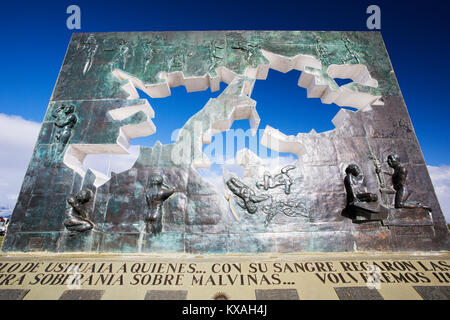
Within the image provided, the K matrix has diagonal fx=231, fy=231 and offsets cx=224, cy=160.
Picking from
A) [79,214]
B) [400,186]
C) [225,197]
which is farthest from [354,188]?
[79,214]

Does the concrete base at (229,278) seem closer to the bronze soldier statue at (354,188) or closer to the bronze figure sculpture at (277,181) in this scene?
the bronze soldier statue at (354,188)

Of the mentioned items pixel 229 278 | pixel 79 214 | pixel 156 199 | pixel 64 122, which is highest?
pixel 64 122

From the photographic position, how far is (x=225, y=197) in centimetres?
625

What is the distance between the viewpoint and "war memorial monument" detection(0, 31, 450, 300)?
450 centimetres

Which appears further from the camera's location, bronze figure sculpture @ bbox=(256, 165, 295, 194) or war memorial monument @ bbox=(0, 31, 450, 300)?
bronze figure sculpture @ bbox=(256, 165, 295, 194)

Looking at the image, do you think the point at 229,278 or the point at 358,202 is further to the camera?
the point at 358,202

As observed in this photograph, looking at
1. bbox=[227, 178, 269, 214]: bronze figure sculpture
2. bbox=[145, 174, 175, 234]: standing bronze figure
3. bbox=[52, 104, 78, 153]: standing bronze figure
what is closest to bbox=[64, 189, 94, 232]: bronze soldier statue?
Result: bbox=[145, 174, 175, 234]: standing bronze figure

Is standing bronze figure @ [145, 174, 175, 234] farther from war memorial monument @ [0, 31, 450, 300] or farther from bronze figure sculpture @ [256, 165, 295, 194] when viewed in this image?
bronze figure sculpture @ [256, 165, 295, 194]

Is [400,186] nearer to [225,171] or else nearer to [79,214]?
[225,171]

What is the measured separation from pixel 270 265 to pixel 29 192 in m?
6.78

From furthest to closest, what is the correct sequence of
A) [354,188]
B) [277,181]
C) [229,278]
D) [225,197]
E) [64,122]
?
[64,122] < [277,181] < [225,197] < [354,188] < [229,278]

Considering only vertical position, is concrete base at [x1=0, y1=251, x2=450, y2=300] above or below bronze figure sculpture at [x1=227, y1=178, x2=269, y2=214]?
below

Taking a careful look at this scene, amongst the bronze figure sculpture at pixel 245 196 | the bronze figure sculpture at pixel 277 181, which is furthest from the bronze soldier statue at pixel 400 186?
the bronze figure sculpture at pixel 245 196

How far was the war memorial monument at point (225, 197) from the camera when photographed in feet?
14.8
